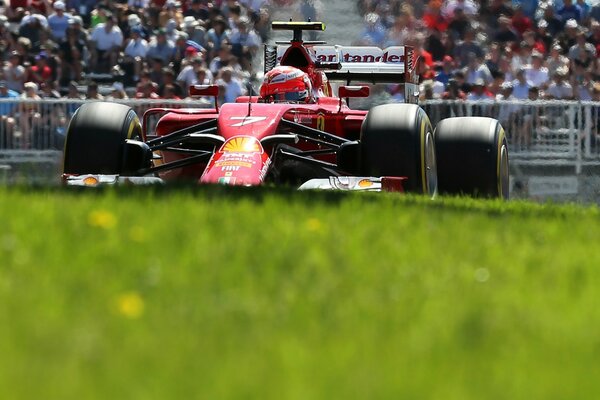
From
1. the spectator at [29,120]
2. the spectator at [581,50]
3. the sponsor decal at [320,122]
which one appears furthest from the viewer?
the spectator at [581,50]

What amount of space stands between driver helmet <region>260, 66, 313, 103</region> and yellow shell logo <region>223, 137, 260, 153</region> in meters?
2.12

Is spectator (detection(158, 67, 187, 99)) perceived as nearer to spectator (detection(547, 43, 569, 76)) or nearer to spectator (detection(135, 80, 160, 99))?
spectator (detection(135, 80, 160, 99))

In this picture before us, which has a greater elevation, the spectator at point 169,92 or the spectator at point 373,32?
the spectator at point 373,32

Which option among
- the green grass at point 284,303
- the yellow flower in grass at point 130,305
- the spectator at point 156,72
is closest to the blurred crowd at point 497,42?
the spectator at point 156,72

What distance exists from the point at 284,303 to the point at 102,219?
5.89ft

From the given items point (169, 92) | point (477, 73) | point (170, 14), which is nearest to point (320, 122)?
point (169, 92)

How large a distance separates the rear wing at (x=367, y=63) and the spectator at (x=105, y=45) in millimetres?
7100

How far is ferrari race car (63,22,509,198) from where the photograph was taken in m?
11.4

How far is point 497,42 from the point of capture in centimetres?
2317

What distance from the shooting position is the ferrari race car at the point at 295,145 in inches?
450

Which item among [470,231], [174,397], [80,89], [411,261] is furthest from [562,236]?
[80,89]

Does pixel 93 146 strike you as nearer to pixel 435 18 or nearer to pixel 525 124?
pixel 525 124

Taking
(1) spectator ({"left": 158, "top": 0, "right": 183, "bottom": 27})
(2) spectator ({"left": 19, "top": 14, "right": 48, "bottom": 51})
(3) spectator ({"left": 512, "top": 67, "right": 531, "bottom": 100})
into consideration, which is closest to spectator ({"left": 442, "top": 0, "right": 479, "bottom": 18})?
(3) spectator ({"left": 512, "top": 67, "right": 531, "bottom": 100})

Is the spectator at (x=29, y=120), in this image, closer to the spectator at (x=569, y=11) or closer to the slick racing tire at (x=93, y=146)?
the slick racing tire at (x=93, y=146)
